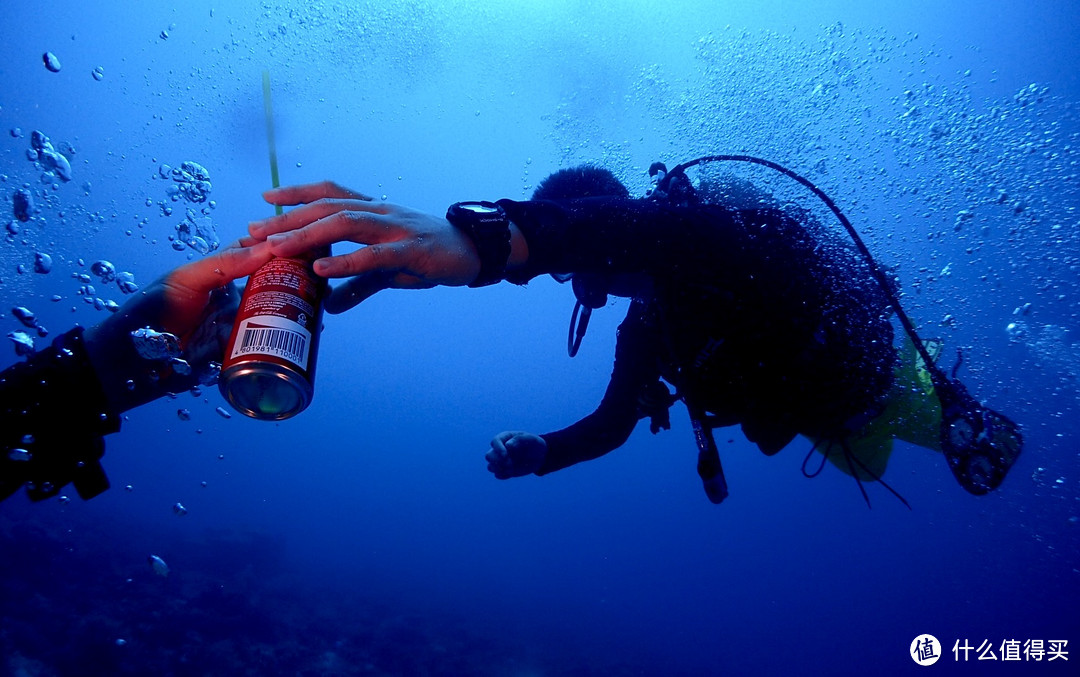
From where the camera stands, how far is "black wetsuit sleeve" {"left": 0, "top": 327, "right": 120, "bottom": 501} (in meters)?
1.57

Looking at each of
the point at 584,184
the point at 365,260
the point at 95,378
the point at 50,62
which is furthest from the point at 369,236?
the point at 50,62

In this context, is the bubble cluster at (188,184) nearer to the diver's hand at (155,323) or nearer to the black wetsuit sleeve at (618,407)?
the diver's hand at (155,323)

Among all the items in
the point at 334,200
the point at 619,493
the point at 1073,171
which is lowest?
the point at 334,200

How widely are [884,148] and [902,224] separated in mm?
789

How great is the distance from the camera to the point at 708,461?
2.86 meters

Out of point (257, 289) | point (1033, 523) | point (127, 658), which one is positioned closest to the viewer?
point (257, 289)

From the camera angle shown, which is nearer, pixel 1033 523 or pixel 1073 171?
pixel 1073 171

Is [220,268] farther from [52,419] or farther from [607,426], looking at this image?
[607,426]

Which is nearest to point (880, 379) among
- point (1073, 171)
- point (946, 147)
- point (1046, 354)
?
point (946, 147)

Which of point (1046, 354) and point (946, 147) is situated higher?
point (1046, 354)

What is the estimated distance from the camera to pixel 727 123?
4.86 metres

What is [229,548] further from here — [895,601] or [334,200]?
[895,601]

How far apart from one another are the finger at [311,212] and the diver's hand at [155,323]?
215 mm

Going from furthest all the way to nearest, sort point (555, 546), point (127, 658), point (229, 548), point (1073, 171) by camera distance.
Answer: point (555, 546)
point (229, 548)
point (127, 658)
point (1073, 171)
